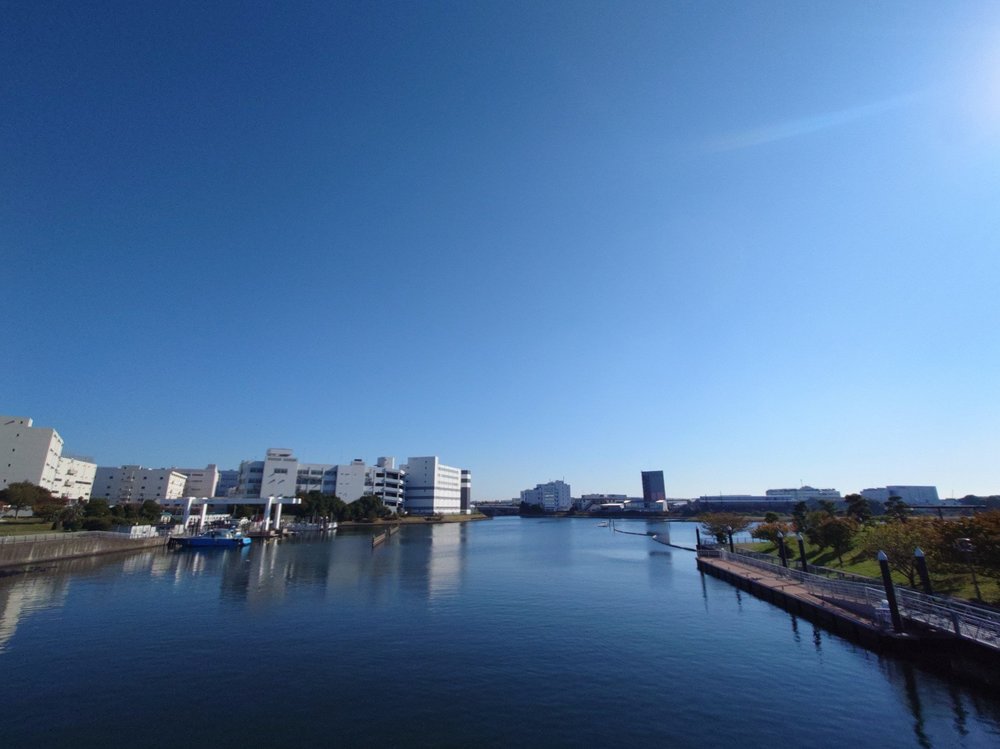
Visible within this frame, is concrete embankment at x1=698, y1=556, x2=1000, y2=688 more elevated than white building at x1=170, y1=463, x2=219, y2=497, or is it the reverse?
white building at x1=170, y1=463, x2=219, y2=497

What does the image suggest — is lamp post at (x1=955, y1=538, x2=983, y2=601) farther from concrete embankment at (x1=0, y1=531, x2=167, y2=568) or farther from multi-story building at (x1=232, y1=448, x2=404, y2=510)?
multi-story building at (x1=232, y1=448, x2=404, y2=510)

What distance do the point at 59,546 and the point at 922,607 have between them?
2667 inches

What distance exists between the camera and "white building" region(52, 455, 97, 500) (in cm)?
9944

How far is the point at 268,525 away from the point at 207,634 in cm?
6817

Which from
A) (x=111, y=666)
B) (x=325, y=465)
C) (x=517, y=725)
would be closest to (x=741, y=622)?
(x=517, y=725)

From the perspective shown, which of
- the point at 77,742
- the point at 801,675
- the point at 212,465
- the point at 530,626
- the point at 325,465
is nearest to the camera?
the point at 77,742

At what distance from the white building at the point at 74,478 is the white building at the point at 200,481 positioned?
2460 cm

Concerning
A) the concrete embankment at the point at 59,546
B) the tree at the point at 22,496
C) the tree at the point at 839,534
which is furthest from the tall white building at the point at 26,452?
the tree at the point at 839,534

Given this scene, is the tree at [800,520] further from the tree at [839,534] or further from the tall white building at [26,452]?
the tall white building at [26,452]

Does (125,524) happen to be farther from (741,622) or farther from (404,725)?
(741,622)

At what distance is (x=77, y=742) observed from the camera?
44.5 feet

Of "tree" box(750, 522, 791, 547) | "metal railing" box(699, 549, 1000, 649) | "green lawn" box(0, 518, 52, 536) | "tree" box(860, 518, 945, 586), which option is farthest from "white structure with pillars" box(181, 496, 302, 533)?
"tree" box(860, 518, 945, 586)

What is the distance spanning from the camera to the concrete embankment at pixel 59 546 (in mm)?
42306

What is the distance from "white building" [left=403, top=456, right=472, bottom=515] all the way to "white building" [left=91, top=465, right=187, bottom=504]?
210 feet
